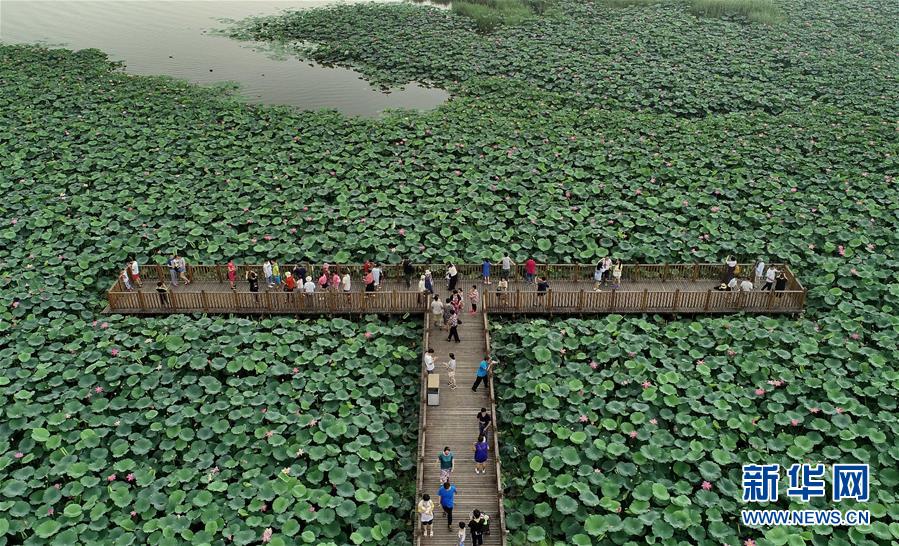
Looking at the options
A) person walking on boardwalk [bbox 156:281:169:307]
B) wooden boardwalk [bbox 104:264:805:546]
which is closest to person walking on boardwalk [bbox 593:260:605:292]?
wooden boardwalk [bbox 104:264:805:546]

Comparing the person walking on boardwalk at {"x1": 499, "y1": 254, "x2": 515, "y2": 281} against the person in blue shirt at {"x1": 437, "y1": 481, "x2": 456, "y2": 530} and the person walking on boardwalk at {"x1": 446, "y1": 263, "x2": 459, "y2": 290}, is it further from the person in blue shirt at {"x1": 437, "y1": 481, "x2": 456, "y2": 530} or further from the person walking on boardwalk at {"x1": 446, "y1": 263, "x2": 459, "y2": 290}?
the person in blue shirt at {"x1": 437, "y1": 481, "x2": 456, "y2": 530}

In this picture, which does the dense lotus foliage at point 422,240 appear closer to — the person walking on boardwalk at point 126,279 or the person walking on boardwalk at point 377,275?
the person walking on boardwalk at point 126,279

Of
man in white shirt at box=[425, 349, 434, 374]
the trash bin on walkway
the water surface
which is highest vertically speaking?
the water surface

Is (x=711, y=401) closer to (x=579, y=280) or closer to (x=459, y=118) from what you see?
(x=579, y=280)

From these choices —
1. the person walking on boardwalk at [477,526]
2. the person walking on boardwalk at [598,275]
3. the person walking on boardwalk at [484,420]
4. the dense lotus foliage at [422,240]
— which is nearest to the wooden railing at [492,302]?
the dense lotus foliage at [422,240]

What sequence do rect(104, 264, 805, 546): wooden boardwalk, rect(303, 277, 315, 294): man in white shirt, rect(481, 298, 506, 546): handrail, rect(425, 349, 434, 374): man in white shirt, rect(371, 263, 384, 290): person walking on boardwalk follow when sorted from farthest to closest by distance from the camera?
rect(371, 263, 384, 290): person walking on boardwalk
rect(303, 277, 315, 294): man in white shirt
rect(425, 349, 434, 374): man in white shirt
rect(104, 264, 805, 546): wooden boardwalk
rect(481, 298, 506, 546): handrail
